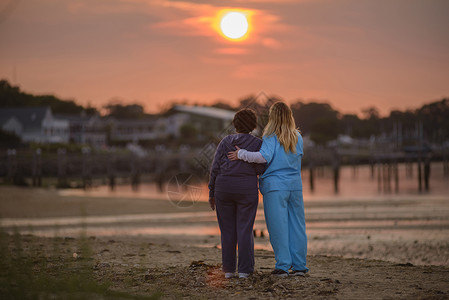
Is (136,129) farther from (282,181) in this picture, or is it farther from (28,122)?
(282,181)

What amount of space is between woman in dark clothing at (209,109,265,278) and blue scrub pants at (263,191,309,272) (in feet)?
0.75

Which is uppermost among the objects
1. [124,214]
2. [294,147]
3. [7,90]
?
[7,90]

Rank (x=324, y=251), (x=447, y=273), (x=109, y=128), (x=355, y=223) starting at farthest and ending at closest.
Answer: (x=109, y=128)
(x=355, y=223)
(x=324, y=251)
(x=447, y=273)

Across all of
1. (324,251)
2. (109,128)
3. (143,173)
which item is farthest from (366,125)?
(324,251)

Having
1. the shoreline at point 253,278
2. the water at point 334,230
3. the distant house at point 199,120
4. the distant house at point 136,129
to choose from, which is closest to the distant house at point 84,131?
the distant house at point 136,129

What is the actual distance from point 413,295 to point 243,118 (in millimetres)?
2768

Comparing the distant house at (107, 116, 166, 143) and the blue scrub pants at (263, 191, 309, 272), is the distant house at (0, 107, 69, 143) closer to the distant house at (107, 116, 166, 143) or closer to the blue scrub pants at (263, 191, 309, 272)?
the distant house at (107, 116, 166, 143)

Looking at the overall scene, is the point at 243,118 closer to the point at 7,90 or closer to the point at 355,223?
the point at 355,223

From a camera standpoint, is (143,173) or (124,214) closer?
(124,214)

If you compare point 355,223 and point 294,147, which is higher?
point 294,147

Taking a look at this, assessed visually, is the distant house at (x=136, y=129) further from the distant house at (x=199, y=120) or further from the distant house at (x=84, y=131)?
the distant house at (x=199, y=120)

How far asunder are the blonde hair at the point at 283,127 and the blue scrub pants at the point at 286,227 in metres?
0.60

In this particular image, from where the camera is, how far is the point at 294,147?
694 centimetres

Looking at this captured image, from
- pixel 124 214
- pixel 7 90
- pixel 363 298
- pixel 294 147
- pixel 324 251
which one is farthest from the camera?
pixel 7 90
